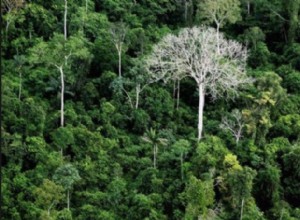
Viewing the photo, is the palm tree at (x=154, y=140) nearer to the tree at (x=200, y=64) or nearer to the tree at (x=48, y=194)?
the tree at (x=200, y=64)

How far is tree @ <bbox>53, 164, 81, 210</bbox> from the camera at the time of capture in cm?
2350

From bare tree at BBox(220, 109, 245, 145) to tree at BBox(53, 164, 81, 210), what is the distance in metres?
7.80

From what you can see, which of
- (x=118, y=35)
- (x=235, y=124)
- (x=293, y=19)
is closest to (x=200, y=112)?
(x=235, y=124)

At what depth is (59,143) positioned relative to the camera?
26.2 metres

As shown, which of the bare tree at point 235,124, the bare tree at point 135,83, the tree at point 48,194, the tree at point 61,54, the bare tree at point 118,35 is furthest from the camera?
the bare tree at point 118,35

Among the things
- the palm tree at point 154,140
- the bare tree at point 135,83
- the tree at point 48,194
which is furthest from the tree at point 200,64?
the tree at point 48,194

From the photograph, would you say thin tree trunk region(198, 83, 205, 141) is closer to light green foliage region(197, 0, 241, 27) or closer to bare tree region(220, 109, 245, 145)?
bare tree region(220, 109, 245, 145)

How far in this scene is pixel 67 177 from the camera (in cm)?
2364

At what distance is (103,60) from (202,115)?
7199 millimetres

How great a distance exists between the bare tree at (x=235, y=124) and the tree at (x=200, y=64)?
1.21 meters

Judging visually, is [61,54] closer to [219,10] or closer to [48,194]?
[48,194]

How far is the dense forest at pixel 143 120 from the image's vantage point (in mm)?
23656

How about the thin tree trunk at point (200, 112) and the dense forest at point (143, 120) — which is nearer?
the dense forest at point (143, 120)

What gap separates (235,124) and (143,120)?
183 inches
